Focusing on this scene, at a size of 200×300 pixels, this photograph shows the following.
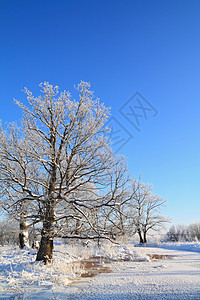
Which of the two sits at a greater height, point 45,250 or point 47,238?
point 47,238

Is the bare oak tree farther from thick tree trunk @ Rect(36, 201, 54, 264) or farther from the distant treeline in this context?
the distant treeline

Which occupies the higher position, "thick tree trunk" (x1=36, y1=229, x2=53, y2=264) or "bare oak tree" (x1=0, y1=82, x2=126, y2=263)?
"bare oak tree" (x1=0, y1=82, x2=126, y2=263)

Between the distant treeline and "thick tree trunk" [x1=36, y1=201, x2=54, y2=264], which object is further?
the distant treeline

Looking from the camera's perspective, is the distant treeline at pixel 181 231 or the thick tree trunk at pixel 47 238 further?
the distant treeline at pixel 181 231

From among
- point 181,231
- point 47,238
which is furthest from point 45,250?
point 181,231

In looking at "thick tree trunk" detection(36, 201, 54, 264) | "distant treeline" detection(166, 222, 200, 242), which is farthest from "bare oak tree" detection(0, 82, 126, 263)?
"distant treeline" detection(166, 222, 200, 242)

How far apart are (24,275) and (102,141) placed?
20.9ft

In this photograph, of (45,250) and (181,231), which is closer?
(45,250)

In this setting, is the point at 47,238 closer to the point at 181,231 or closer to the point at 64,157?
the point at 64,157

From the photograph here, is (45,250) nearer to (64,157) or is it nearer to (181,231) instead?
(64,157)

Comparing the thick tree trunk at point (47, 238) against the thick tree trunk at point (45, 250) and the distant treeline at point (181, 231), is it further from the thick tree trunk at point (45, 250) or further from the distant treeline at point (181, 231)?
the distant treeline at point (181, 231)

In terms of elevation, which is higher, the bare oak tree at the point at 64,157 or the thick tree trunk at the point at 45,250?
the bare oak tree at the point at 64,157

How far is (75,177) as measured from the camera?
9109mm

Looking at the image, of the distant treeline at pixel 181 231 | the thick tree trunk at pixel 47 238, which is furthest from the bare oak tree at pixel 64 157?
the distant treeline at pixel 181 231
